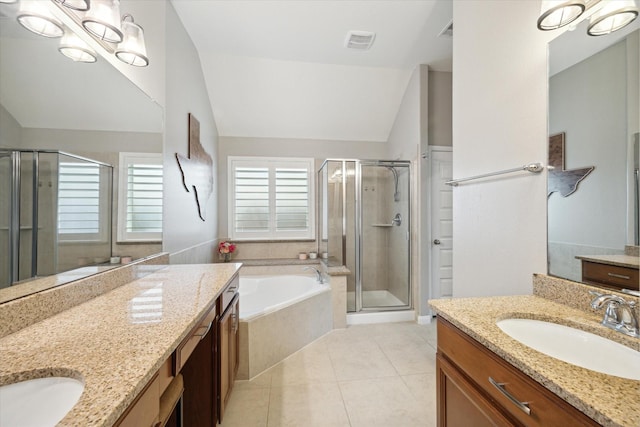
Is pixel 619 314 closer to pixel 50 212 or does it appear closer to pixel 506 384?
pixel 506 384

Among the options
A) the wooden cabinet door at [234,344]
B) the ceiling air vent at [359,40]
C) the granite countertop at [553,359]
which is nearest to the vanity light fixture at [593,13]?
the granite countertop at [553,359]

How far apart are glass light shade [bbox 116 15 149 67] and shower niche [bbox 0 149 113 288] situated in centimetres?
60

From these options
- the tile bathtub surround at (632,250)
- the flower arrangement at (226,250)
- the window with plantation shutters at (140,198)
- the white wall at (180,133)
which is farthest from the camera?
the flower arrangement at (226,250)

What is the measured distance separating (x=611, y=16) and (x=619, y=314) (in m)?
1.08

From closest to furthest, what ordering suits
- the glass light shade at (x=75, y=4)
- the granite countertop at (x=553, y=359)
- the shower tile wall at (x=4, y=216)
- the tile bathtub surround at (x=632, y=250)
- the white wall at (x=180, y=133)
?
the granite countertop at (x=553, y=359) < the shower tile wall at (x=4, y=216) < the tile bathtub surround at (x=632, y=250) < the glass light shade at (x=75, y=4) < the white wall at (x=180, y=133)

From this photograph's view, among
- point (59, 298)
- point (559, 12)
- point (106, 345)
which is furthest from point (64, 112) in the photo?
point (559, 12)

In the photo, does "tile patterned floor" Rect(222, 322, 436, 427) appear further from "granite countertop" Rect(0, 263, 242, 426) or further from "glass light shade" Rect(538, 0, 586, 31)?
"glass light shade" Rect(538, 0, 586, 31)

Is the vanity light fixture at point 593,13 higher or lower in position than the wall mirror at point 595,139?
higher

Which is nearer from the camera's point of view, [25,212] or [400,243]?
[25,212]

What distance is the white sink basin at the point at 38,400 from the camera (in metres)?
0.61

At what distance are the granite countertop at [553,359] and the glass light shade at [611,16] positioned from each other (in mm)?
1080

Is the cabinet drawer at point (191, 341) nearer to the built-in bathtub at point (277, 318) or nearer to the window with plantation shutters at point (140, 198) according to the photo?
the window with plantation shutters at point (140, 198)

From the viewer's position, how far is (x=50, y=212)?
3.33 feet

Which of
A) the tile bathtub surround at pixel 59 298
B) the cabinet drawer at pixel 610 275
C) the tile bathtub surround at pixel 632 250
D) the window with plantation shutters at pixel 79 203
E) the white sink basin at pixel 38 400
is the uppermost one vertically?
the window with plantation shutters at pixel 79 203
